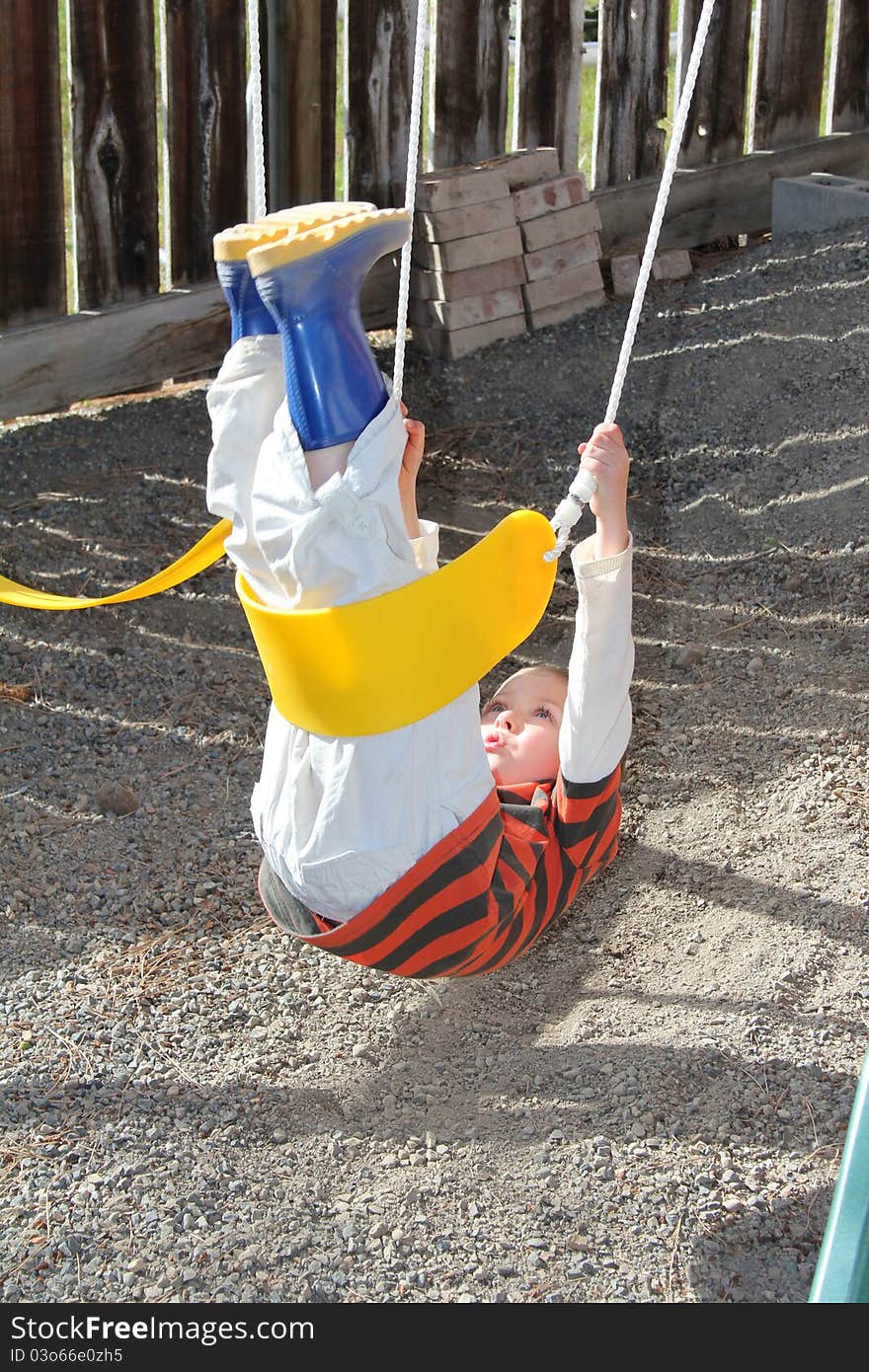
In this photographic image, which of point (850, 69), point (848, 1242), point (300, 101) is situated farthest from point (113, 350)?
point (848, 1242)

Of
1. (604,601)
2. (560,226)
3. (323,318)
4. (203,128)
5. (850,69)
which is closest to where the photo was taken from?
(323,318)

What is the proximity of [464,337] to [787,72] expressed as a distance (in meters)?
1.78

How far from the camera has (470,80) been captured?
4.54 m

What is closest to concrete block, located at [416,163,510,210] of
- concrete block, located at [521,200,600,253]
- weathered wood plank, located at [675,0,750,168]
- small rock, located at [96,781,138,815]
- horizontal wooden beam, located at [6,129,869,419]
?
concrete block, located at [521,200,600,253]

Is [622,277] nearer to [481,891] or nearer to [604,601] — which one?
[604,601]

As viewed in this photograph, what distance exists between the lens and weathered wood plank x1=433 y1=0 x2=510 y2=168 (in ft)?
14.6

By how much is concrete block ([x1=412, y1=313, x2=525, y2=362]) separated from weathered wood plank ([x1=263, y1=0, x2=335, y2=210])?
505 millimetres

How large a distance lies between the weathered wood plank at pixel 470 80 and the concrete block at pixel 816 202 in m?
1.03

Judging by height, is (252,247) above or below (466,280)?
above

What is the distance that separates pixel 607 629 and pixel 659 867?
85 centimetres

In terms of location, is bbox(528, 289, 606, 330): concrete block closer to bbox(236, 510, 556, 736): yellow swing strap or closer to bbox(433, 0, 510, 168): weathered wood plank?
bbox(433, 0, 510, 168): weathered wood plank

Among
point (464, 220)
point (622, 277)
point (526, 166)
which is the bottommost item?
point (622, 277)

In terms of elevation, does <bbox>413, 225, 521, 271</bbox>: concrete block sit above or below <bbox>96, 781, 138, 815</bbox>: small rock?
above
